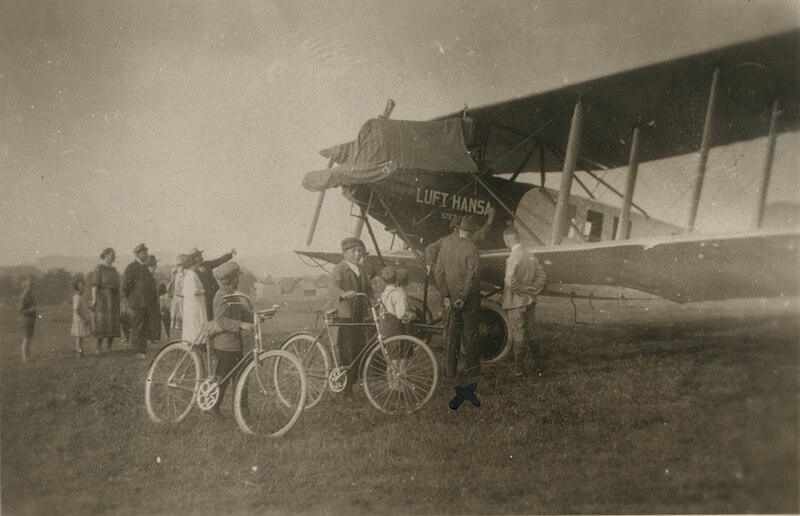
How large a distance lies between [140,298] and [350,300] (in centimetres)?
171

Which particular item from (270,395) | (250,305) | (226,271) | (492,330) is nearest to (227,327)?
(250,305)

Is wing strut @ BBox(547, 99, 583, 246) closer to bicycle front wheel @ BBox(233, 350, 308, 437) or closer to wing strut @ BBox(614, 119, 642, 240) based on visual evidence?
wing strut @ BBox(614, 119, 642, 240)

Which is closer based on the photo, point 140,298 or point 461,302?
point 461,302

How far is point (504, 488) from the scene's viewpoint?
2621 mm

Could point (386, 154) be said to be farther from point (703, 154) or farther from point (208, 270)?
point (703, 154)

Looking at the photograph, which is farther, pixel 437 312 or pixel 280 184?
pixel 437 312

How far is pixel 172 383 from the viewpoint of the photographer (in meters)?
3.08

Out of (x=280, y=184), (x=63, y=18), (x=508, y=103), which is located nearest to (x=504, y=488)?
(x=280, y=184)

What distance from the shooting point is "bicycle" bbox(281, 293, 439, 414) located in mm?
3096

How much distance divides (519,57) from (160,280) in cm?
317

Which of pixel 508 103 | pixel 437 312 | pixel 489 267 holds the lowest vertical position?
pixel 437 312

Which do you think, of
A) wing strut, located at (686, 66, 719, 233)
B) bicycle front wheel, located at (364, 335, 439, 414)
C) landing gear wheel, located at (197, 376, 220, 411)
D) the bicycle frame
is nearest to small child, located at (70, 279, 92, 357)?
landing gear wheel, located at (197, 376, 220, 411)

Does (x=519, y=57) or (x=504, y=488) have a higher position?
(x=519, y=57)

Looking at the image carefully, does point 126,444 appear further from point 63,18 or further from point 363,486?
point 63,18
